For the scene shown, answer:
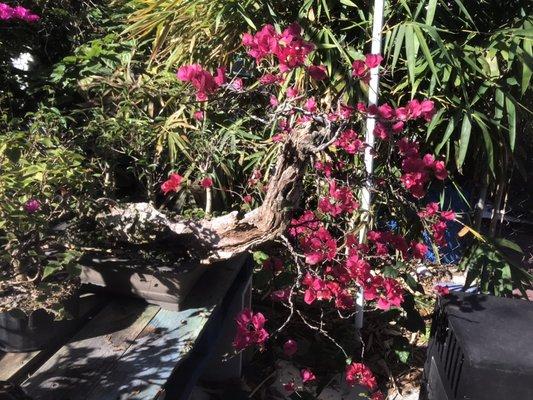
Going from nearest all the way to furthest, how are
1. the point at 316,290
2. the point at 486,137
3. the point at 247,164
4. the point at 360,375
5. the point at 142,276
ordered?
1. the point at 142,276
2. the point at 316,290
3. the point at 360,375
4. the point at 486,137
5. the point at 247,164

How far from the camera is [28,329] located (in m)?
1.37

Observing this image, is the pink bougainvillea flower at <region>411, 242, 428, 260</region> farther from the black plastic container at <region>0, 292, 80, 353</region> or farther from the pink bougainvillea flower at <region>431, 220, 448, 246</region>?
the black plastic container at <region>0, 292, 80, 353</region>

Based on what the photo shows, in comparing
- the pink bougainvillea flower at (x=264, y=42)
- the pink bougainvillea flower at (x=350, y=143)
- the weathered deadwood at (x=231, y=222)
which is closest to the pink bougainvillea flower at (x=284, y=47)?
the pink bougainvillea flower at (x=264, y=42)

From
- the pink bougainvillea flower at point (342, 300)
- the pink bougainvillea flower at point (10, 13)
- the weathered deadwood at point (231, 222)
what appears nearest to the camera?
the weathered deadwood at point (231, 222)

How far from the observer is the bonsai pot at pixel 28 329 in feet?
4.42

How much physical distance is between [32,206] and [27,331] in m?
0.34

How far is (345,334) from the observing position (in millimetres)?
2752

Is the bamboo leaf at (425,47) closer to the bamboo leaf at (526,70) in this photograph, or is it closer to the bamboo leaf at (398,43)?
the bamboo leaf at (398,43)

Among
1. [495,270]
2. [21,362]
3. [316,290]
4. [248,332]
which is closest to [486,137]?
[495,270]

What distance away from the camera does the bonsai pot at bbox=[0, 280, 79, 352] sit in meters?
1.35

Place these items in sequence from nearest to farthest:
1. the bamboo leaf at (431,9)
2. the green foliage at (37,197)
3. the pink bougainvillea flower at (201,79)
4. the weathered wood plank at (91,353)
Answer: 1. the weathered wood plank at (91,353)
2. the green foliage at (37,197)
3. the pink bougainvillea flower at (201,79)
4. the bamboo leaf at (431,9)

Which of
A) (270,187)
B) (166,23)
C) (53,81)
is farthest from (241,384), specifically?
(166,23)

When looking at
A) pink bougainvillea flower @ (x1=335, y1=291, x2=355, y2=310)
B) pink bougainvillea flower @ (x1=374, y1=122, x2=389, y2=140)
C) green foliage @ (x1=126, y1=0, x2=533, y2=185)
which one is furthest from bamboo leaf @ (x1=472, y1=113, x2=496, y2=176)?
pink bougainvillea flower @ (x1=335, y1=291, x2=355, y2=310)

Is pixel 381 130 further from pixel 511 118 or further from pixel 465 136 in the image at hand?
pixel 511 118
